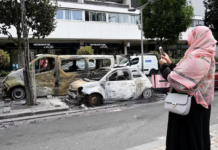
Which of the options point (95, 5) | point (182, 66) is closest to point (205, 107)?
point (182, 66)

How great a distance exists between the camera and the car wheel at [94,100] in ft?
25.3

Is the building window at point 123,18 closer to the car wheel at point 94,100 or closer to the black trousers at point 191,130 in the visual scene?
the car wheel at point 94,100

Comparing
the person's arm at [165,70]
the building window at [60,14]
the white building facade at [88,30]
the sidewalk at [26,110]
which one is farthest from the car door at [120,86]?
the building window at [60,14]

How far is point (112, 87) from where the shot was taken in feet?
26.2

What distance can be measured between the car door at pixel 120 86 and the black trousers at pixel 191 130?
18.2 ft

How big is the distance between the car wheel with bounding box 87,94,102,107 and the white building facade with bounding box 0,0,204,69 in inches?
718

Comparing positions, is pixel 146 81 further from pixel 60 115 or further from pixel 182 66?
pixel 182 66

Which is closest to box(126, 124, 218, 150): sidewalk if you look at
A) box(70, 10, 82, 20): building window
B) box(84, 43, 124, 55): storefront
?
box(70, 10, 82, 20): building window

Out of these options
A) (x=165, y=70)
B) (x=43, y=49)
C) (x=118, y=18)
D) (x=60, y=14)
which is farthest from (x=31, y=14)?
(x=118, y=18)

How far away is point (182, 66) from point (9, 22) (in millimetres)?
11260

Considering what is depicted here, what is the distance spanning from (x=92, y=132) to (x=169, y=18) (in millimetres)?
15224

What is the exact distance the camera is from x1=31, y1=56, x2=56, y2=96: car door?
9.39 metres

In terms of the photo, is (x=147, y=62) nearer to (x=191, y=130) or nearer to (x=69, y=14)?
(x=69, y=14)

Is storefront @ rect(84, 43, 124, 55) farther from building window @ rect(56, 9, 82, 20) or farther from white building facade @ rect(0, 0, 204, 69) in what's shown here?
building window @ rect(56, 9, 82, 20)
